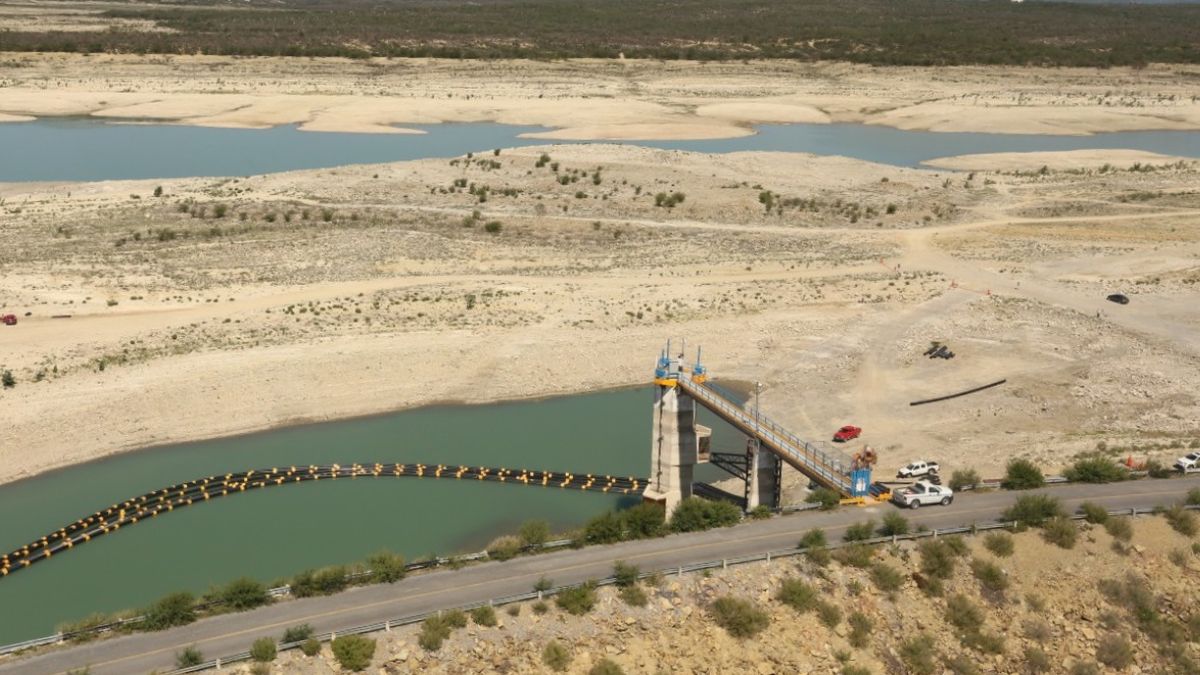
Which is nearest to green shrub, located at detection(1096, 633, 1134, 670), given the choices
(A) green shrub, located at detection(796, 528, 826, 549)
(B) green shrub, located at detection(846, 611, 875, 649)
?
(B) green shrub, located at detection(846, 611, 875, 649)

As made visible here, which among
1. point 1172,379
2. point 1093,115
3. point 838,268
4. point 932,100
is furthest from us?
point 932,100

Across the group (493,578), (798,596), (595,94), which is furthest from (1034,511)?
(595,94)

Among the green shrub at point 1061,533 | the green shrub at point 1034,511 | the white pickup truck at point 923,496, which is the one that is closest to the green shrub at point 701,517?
the white pickup truck at point 923,496

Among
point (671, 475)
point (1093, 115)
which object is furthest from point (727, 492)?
point (1093, 115)

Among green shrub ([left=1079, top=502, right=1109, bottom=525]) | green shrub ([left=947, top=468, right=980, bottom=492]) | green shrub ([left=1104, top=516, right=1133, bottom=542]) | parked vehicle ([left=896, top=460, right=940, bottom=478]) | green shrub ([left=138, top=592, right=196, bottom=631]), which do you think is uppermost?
green shrub ([left=138, top=592, right=196, bottom=631])

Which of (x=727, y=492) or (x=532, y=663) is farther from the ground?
(x=532, y=663)

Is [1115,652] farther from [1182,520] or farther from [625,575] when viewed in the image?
[625,575]

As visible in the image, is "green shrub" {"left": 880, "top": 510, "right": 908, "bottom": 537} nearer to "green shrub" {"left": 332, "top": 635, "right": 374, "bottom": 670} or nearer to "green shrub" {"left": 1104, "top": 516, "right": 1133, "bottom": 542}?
"green shrub" {"left": 1104, "top": 516, "right": 1133, "bottom": 542}

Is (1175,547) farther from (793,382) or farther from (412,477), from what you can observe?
(412,477)
